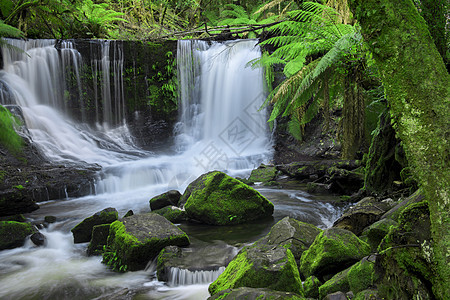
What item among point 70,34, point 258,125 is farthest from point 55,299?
point 70,34

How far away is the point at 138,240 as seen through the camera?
13.4 ft

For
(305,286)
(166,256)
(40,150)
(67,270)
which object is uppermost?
(40,150)

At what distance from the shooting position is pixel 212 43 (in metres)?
Result: 12.9

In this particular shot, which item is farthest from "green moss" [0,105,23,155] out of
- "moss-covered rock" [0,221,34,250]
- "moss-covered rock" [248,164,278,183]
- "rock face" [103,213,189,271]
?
"moss-covered rock" [248,164,278,183]

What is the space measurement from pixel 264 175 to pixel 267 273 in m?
6.18

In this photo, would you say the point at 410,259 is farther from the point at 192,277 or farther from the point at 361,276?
the point at 192,277

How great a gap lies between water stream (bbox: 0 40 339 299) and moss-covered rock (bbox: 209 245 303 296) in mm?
957

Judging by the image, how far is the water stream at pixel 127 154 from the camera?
396 cm

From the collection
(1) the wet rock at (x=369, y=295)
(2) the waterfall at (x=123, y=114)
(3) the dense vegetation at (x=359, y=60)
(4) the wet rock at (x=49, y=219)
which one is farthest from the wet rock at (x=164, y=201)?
(1) the wet rock at (x=369, y=295)

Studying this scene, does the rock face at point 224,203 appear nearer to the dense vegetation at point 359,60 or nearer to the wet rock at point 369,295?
the dense vegetation at point 359,60

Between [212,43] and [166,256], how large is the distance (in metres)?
10.5

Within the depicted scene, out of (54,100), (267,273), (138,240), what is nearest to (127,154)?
(54,100)

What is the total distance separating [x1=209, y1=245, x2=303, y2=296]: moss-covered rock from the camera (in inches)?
102

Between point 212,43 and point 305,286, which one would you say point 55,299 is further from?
point 212,43
